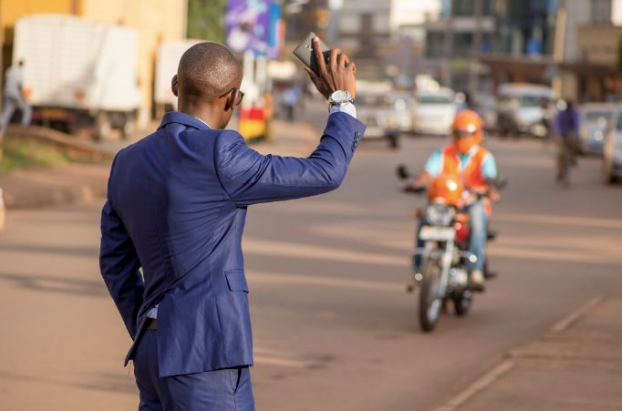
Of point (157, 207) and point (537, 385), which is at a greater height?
point (157, 207)

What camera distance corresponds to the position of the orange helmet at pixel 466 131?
35.1 ft

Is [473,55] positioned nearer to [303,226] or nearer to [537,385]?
[303,226]

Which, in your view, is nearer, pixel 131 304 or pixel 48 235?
pixel 131 304

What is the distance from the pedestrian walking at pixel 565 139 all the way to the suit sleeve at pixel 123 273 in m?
23.5

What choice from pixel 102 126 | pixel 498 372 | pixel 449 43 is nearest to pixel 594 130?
pixel 102 126

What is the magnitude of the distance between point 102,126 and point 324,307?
24.8m

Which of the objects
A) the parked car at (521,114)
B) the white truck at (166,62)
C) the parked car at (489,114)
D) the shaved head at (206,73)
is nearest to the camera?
the shaved head at (206,73)

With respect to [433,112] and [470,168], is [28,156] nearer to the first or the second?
[470,168]

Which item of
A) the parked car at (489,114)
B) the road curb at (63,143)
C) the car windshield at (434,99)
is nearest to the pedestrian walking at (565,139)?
the road curb at (63,143)

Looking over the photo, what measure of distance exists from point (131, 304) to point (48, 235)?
38.1 feet

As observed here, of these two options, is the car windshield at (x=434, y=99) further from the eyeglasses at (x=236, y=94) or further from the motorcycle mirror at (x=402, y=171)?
the eyeglasses at (x=236, y=94)

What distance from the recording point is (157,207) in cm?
401

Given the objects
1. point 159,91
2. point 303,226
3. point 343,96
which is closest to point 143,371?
point 343,96

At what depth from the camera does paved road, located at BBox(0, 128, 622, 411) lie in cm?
800
